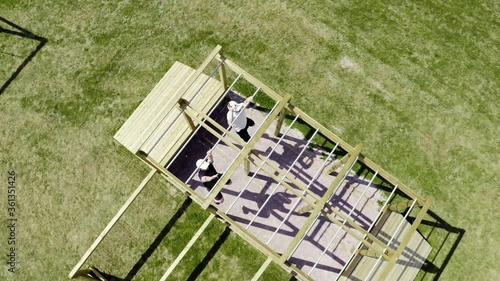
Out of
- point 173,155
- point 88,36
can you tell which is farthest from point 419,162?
point 88,36

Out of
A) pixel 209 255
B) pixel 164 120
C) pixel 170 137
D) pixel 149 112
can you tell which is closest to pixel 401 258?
pixel 209 255

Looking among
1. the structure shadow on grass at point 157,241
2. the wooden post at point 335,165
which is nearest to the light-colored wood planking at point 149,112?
the structure shadow on grass at point 157,241

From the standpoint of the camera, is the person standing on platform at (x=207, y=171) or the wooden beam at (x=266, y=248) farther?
the person standing on platform at (x=207, y=171)

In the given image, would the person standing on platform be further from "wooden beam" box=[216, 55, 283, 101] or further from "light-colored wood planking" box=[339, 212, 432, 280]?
"light-colored wood planking" box=[339, 212, 432, 280]

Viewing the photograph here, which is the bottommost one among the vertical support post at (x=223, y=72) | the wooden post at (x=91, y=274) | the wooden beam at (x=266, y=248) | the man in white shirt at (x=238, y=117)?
the wooden post at (x=91, y=274)

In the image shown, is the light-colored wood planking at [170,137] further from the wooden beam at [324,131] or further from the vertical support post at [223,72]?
the wooden beam at [324,131]

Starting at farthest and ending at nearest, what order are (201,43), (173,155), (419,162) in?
(201,43), (419,162), (173,155)

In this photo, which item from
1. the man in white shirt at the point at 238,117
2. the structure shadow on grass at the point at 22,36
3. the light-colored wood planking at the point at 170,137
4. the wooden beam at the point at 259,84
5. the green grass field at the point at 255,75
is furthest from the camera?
the structure shadow on grass at the point at 22,36

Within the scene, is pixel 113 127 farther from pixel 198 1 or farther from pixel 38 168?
pixel 198 1
